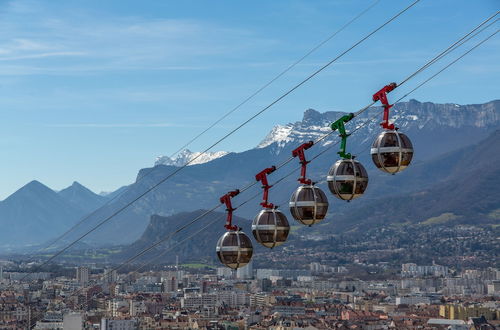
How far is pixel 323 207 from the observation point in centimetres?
1187

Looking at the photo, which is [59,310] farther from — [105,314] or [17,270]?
[17,270]

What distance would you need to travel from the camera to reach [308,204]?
1182cm

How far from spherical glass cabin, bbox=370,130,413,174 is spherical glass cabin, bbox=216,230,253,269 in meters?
1.56

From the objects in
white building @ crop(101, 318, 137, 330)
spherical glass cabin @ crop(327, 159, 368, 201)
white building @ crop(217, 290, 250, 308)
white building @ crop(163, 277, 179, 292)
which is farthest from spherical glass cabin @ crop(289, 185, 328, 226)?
white building @ crop(163, 277, 179, 292)

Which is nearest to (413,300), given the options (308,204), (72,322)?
(72,322)

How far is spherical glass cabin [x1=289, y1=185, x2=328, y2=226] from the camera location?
1182 centimetres

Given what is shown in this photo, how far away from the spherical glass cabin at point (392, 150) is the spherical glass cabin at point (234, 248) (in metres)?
1.56

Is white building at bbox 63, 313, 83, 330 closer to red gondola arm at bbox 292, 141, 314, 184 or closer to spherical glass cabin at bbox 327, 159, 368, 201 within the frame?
red gondola arm at bbox 292, 141, 314, 184

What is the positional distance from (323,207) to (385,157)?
73 centimetres

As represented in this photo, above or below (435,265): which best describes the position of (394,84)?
below

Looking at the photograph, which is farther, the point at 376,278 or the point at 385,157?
the point at 376,278

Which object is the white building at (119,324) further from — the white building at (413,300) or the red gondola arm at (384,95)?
the red gondola arm at (384,95)

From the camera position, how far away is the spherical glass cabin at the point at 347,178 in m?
11.6

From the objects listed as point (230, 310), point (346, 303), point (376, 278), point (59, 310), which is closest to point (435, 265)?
point (376, 278)
